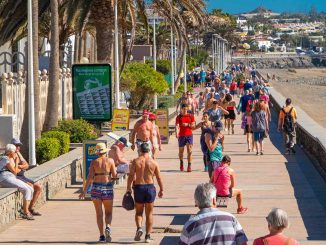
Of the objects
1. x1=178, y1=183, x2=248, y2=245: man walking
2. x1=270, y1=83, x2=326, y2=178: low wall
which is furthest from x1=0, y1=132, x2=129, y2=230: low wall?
x1=178, y1=183, x2=248, y2=245: man walking

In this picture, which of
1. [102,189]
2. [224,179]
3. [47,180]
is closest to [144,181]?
[102,189]

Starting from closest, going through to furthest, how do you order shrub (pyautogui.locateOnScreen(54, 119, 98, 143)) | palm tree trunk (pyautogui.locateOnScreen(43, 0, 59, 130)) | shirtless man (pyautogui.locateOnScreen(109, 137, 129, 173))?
shirtless man (pyautogui.locateOnScreen(109, 137, 129, 173)) < shrub (pyautogui.locateOnScreen(54, 119, 98, 143)) < palm tree trunk (pyautogui.locateOnScreen(43, 0, 59, 130))

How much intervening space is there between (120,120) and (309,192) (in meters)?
10.5

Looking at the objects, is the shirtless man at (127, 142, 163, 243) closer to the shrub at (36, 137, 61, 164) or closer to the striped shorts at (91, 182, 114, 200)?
the striped shorts at (91, 182, 114, 200)

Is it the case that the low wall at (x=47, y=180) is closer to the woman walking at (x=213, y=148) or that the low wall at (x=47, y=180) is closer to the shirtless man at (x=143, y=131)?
the shirtless man at (x=143, y=131)

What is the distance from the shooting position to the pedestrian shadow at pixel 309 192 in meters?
15.8

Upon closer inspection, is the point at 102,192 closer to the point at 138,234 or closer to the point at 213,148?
the point at 138,234

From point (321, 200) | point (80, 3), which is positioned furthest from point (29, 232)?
point (80, 3)

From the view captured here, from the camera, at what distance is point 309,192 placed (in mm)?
20016

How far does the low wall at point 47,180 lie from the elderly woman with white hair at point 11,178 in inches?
5.1

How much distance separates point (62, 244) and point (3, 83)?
14.1 metres

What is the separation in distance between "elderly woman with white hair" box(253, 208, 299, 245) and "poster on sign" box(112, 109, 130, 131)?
20.6m

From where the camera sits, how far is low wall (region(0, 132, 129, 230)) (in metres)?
15.8

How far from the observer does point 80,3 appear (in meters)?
33.9
